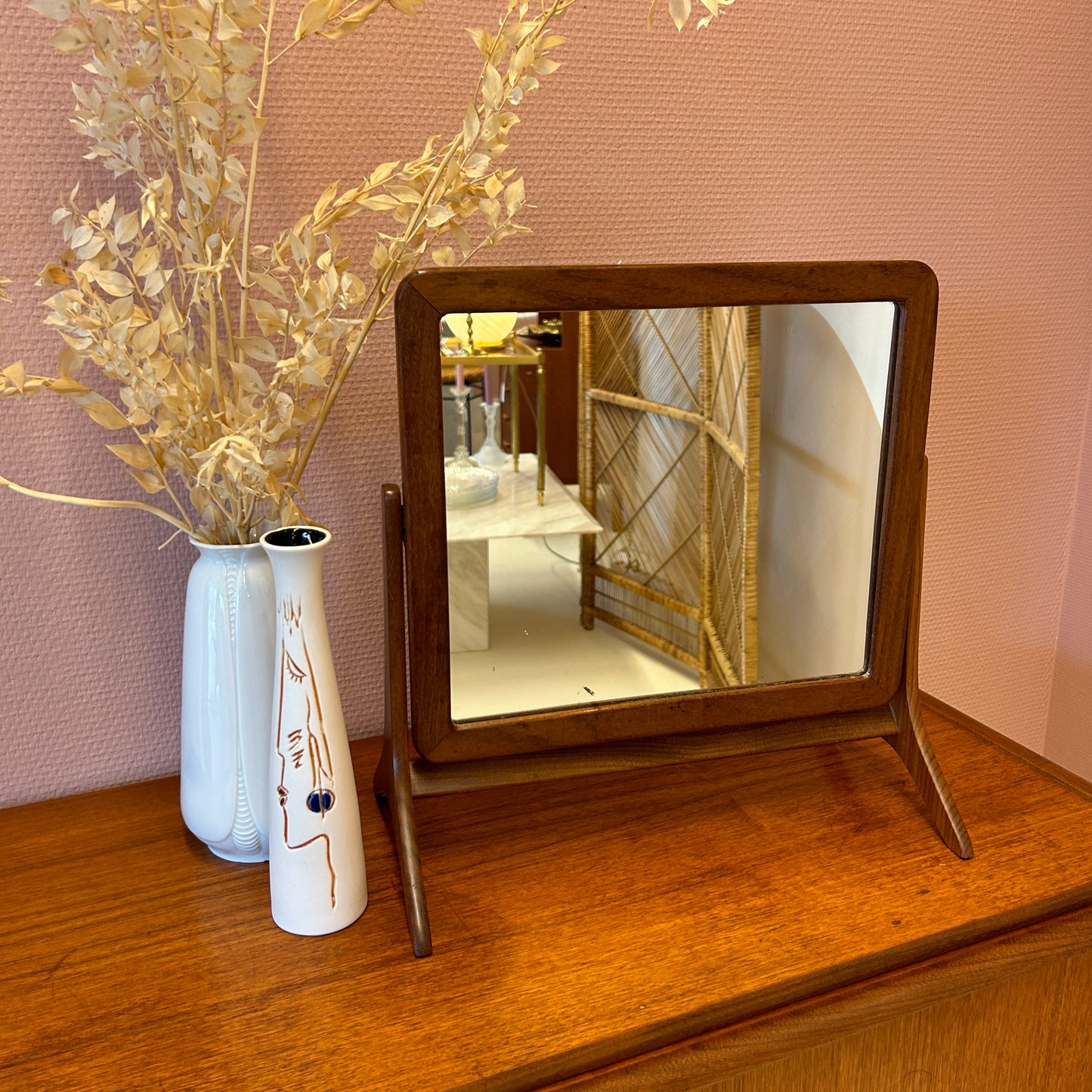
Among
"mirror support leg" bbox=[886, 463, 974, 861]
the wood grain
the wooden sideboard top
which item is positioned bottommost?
the wood grain

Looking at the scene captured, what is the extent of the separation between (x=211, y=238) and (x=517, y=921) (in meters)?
0.52

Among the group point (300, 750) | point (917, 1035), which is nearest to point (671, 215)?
point (300, 750)

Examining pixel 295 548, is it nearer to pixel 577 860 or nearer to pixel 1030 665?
pixel 577 860

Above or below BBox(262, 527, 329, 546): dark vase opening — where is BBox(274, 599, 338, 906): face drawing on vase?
below

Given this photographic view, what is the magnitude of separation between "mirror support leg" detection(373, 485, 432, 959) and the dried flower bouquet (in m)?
0.07

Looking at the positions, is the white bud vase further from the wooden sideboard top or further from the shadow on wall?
the shadow on wall

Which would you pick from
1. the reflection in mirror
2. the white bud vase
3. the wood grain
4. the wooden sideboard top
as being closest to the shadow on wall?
the reflection in mirror

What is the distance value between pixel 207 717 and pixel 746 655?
432 mm

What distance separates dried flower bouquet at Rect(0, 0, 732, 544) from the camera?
64 cm

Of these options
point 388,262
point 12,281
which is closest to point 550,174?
point 388,262

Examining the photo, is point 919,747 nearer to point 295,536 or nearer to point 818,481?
point 818,481

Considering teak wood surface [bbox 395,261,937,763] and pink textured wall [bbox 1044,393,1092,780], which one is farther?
pink textured wall [bbox 1044,393,1092,780]

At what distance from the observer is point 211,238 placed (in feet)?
2.33

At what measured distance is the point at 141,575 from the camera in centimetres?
91
